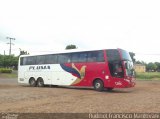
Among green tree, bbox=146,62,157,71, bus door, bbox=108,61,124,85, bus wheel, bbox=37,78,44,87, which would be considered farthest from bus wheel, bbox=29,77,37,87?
green tree, bbox=146,62,157,71

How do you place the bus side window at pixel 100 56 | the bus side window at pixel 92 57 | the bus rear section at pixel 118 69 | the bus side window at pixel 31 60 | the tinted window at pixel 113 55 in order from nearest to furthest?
1. the bus rear section at pixel 118 69
2. the tinted window at pixel 113 55
3. the bus side window at pixel 100 56
4. the bus side window at pixel 92 57
5. the bus side window at pixel 31 60

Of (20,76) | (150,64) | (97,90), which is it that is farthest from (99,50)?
(150,64)

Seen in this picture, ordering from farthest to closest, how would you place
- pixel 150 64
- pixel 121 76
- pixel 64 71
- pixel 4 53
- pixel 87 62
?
pixel 150 64 < pixel 4 53 < pixel 64 71 < pixel 87 62 < pixel 121 76

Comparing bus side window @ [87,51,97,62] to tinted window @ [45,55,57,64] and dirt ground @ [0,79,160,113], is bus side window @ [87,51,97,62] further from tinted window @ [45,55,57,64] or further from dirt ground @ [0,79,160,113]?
dirt ground @ [0,79,160,113]

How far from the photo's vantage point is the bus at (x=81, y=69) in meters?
21.9

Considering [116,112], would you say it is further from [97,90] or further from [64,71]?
[64,71]

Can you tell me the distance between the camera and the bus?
21.9 meters

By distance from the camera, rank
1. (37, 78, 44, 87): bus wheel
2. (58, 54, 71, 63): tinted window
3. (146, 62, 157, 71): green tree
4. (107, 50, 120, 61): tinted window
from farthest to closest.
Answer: (146, 62, 157, 71): green tree < (37, 78, 44, 87): bus wheel < (58, 54, 71, 63): tinted window < (107, 50, 120, 61): tinted window

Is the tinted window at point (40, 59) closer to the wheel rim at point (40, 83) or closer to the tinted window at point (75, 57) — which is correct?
the wheel rim at point (40, 83)

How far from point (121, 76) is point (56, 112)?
12.0m

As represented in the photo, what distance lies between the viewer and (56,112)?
1036 cm

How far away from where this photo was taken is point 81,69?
23984 mm

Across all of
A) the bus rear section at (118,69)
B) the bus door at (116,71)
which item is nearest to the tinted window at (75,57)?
the bus rear section at (118,69)

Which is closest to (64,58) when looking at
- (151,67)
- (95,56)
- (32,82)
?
(95,56)
